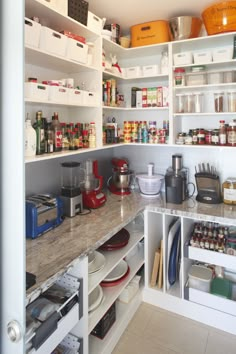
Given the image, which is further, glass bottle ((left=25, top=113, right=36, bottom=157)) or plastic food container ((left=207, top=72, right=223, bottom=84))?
plastic food container ((left=207, top=72, right=223, bottom=84))

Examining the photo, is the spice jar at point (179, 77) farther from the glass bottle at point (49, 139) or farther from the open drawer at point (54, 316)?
the open drawer at point (54, 316)

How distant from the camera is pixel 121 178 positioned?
2.36 meters

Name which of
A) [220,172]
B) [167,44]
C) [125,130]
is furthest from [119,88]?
[220,172]

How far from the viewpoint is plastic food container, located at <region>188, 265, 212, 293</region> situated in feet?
6.52

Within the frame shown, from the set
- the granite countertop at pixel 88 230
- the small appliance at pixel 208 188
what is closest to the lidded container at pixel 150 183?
the granite countertop at pixel 88 230

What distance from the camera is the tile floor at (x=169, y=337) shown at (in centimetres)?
171

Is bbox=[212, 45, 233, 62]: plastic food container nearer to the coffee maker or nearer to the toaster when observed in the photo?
the coffee maker

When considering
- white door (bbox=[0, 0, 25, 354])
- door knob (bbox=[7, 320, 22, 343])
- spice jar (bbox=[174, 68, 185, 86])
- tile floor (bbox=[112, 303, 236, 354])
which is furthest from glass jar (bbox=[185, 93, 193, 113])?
door knob (bbox=[7, 320, 22, 343])

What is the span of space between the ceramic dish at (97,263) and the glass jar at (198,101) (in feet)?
4.35

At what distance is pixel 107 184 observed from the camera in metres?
2.58

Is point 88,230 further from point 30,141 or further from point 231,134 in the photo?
point 231,134

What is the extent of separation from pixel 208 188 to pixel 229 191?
0.16 metres

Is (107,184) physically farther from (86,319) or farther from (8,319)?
(8,319)

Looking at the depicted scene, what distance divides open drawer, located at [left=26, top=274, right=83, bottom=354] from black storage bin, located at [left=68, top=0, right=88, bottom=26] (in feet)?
4.91
